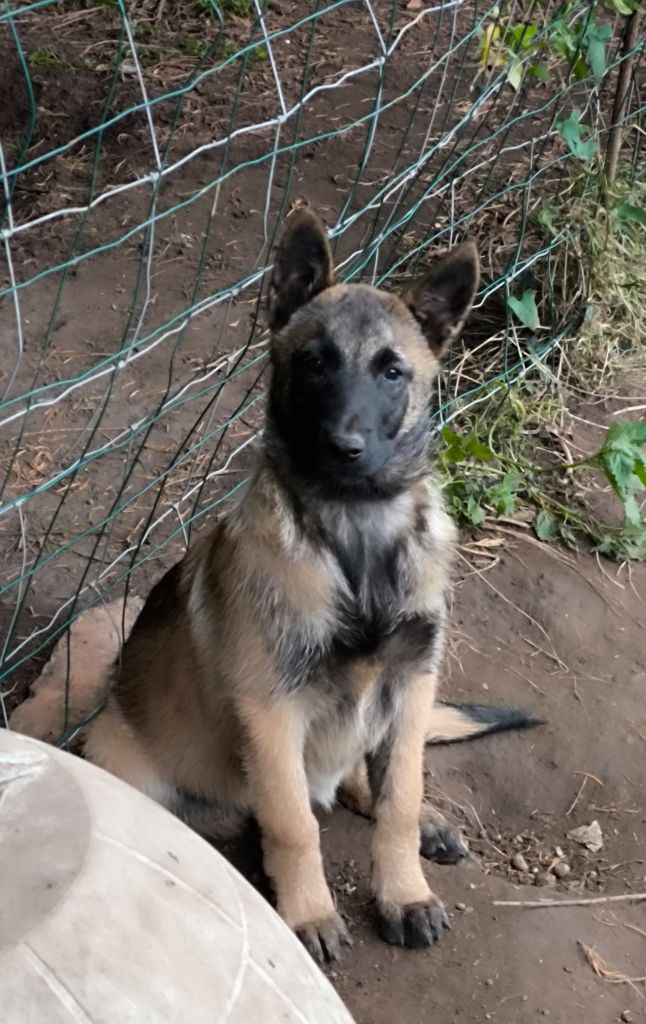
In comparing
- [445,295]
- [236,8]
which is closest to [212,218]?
[445,295]

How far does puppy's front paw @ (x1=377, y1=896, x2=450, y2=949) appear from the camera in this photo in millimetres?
3051

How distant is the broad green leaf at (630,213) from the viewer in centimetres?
529

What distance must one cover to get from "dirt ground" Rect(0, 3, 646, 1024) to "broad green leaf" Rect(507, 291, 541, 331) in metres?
0.43

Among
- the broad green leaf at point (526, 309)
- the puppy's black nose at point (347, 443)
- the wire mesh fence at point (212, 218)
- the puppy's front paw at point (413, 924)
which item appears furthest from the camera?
the broad green leaf at point (526, 309)

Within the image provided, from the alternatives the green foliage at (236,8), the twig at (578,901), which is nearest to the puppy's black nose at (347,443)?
the twig at (578,901)

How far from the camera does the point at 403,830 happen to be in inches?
123

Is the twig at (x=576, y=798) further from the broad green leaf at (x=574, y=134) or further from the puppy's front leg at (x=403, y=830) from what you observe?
the broad green leaf at (x=574, y=134)

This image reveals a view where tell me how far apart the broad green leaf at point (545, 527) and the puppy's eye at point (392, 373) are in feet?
5.76

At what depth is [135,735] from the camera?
3.33 meters

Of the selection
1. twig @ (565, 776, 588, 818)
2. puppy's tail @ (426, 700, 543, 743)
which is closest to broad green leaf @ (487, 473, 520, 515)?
puppy's tail @ (426, 700, 543, 743)

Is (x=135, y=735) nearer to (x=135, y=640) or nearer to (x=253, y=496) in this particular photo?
(x=135, y=640)

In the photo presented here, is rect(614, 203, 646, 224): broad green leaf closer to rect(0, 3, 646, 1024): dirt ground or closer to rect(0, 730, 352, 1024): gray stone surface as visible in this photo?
rect(0, 3, 646, 1024): dirt ground

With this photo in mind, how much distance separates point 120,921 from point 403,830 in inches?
51.3

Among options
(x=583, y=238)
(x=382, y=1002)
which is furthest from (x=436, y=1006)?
(x=583, y=238)
